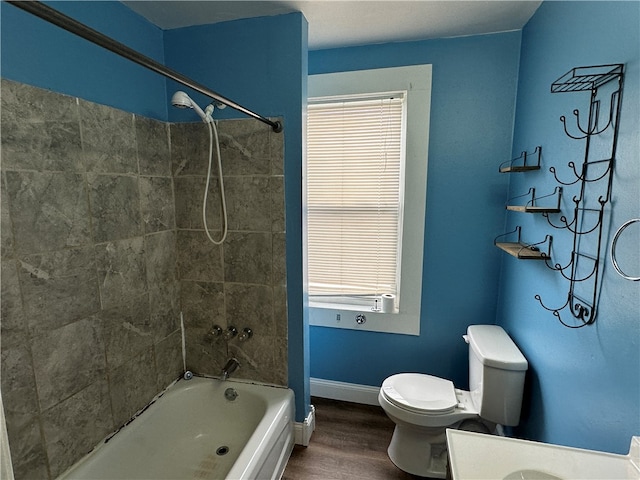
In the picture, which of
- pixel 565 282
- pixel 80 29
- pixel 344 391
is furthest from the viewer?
pixel 344 391

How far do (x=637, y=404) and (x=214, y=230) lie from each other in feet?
6.21

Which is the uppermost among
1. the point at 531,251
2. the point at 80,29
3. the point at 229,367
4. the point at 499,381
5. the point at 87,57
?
the point at 87,57

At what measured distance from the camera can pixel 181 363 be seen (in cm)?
204

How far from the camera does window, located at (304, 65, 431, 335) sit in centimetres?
206

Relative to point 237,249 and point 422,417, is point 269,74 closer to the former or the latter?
point 237,249

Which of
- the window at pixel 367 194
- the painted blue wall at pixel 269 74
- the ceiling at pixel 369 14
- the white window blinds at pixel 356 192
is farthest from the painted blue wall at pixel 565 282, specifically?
the painted blue wall at pixel 269 74

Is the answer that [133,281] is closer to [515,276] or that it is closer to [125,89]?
[125,89]

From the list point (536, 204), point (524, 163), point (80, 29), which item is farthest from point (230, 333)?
point (524, 163)

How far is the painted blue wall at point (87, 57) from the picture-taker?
3.76 feet

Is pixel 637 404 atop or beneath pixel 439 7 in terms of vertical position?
beneath

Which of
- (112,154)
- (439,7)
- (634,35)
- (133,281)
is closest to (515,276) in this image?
(634,35)

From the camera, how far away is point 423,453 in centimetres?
177

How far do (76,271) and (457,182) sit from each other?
208cm

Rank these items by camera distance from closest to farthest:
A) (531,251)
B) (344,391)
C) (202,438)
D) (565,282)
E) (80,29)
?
1. (80,29)
2. (565,282)
3. (531,251)
4. (202,438)
5. (344,391)
